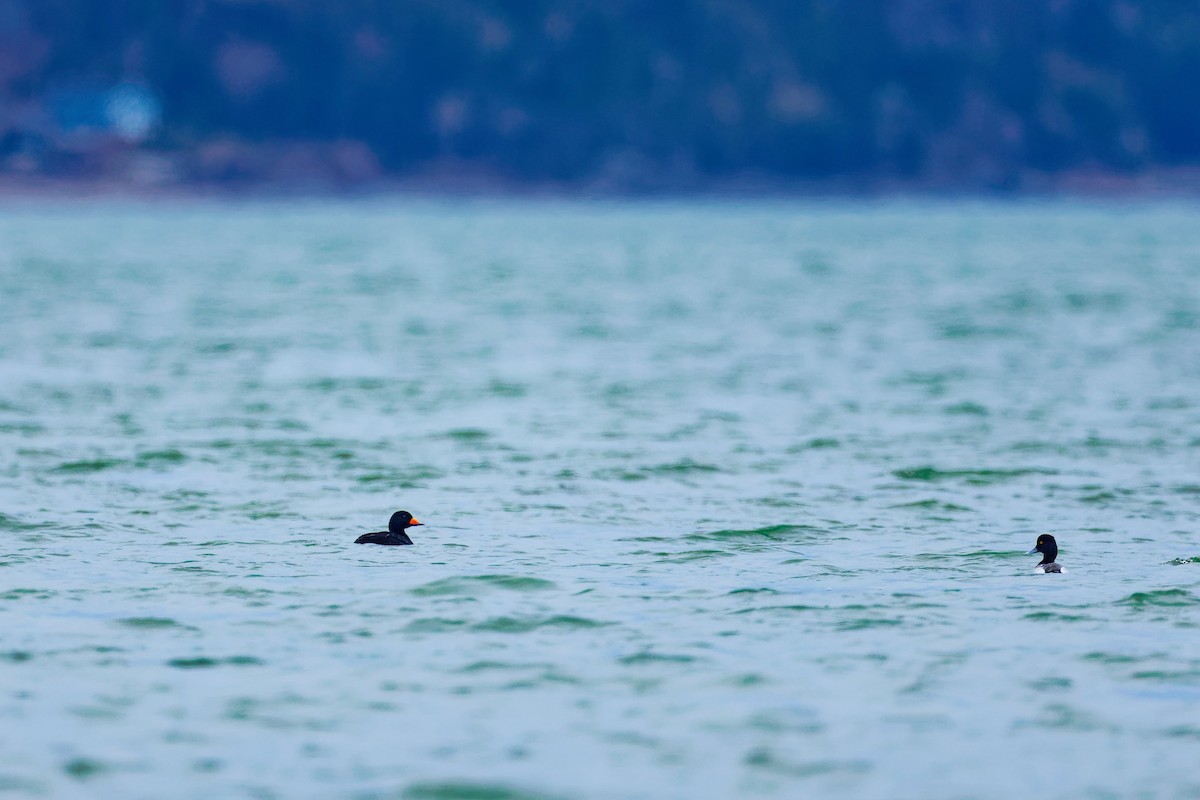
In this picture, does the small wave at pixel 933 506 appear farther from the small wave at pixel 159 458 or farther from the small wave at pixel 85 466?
the small wave at pixel 85 466

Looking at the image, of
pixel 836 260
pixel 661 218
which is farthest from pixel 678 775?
pixel 661 218

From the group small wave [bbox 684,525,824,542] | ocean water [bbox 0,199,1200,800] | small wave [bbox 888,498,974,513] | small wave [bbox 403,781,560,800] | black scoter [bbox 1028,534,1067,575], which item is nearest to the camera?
small wave [bbox 403,781,560,800]

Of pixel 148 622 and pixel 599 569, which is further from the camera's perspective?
pixel 599 569

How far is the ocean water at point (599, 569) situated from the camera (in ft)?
41.5

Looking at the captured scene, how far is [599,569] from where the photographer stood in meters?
18.1

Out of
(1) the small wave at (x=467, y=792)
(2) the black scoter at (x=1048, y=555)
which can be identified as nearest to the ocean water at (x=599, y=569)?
(1) the small wave at (x=467, y=792)

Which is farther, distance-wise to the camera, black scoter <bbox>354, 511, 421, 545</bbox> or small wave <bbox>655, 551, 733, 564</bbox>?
black scoter <bbox>354, 511, 421, 545</bbox>

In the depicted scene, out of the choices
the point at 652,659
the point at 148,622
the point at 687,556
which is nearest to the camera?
the point at 652,659

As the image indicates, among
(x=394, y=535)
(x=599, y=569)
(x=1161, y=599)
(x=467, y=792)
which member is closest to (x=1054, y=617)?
(x=1161, y=599)

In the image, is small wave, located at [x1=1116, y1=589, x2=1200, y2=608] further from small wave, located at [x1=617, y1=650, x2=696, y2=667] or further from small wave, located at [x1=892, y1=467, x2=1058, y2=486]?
small wave, located at [x1=892, y1=467, x2=1058, y2=486]

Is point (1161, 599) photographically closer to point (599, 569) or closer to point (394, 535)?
point (599, 569)

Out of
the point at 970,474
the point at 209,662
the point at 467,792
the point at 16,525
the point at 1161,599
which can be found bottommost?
the point at 467,792

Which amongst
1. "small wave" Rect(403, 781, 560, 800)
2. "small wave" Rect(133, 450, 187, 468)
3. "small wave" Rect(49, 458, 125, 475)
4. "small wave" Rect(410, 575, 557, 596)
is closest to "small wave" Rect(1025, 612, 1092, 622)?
"small wave" Rect(410, 575, 557, 596)

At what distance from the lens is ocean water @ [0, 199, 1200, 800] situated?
1264 centimetres
